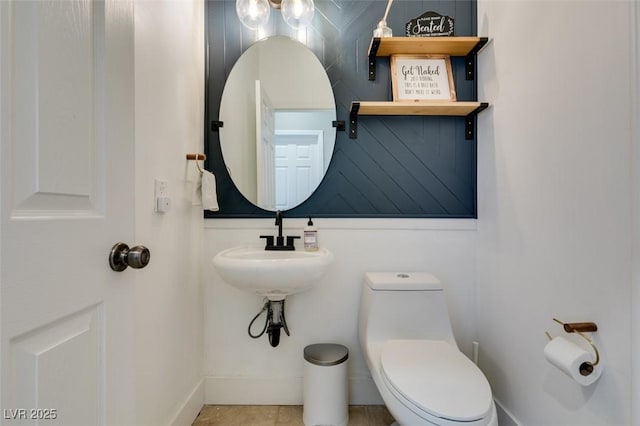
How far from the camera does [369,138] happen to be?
164 centimetres

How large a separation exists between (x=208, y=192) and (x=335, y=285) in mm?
801

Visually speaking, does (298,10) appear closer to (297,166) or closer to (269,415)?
(297,166)

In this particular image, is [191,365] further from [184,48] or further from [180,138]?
[184,48]

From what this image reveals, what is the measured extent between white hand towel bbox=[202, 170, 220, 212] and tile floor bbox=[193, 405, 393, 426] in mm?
1027

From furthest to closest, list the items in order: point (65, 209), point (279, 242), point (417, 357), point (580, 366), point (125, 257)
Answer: point (279, 242), point (417, 357), point (580, 366), point (125, 257), point (65, 209)

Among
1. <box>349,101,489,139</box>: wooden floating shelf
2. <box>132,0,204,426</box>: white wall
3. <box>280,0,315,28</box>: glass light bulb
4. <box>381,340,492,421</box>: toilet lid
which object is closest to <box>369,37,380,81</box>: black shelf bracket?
<box>349,101,489,139</box>: wooden floating shelf

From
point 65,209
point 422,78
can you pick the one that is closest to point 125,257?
point 65,209

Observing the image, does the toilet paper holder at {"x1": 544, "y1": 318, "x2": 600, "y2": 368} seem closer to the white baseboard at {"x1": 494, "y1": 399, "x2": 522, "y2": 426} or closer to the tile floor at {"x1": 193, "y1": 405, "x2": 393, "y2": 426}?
the white baseboard at {"x1": 494, "y1": 399, "x2": 522, "y2": 426}

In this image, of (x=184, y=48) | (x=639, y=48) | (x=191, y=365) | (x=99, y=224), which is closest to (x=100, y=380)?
(x=99, y=224)

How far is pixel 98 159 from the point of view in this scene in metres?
0.62

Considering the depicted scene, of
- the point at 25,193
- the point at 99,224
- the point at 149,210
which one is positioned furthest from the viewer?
the point at 149,210

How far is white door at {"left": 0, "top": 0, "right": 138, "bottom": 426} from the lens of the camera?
46cm

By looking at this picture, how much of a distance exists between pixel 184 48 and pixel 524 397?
6.83ft

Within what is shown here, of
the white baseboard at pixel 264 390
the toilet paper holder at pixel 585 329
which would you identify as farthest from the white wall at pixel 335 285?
the toilet paper holder at pixel 585 329
